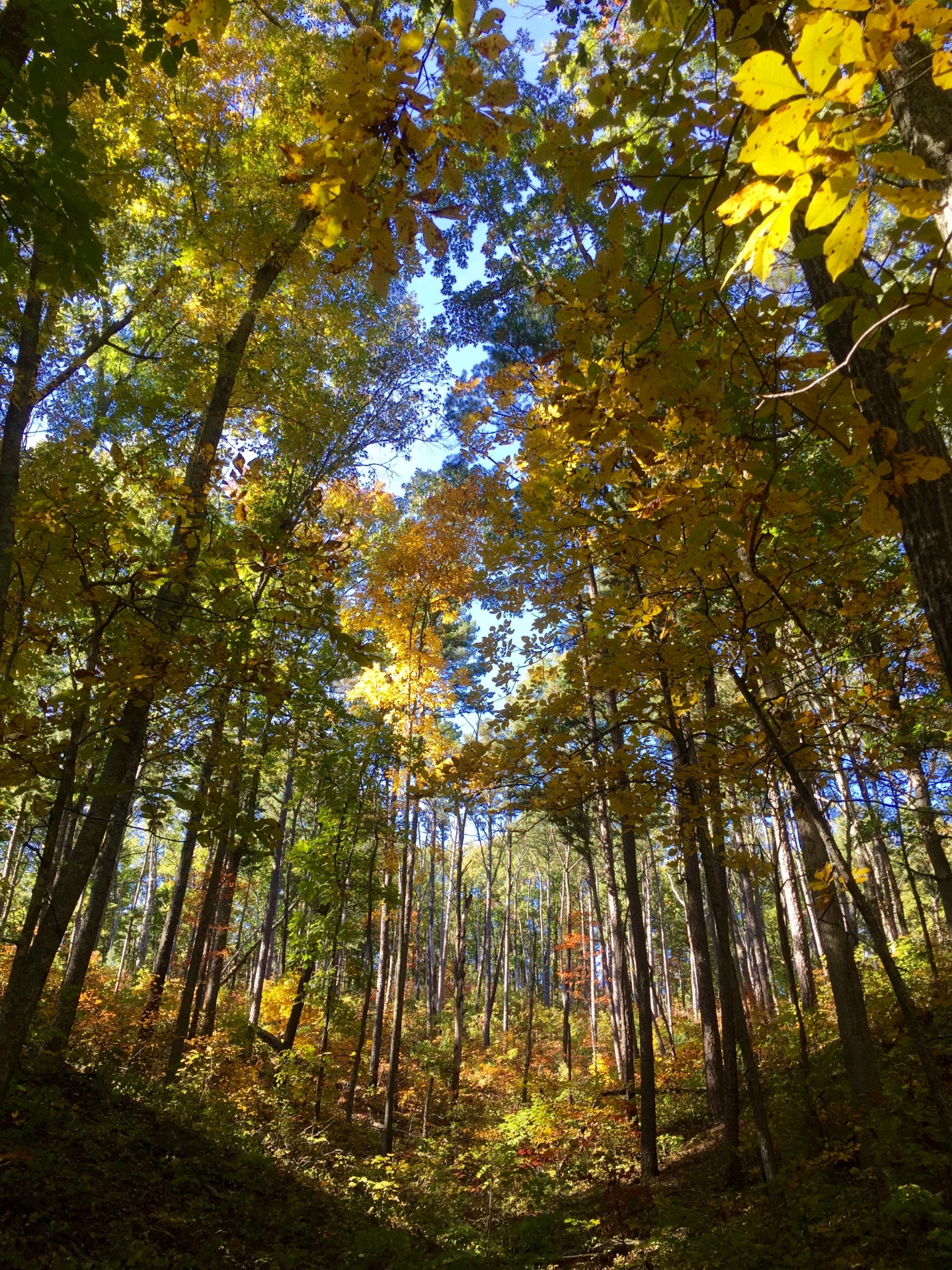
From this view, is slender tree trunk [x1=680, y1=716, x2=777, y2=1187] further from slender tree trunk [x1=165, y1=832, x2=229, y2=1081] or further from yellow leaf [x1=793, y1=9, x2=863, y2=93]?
slender tree trunk [x1=165, y1=832, x2=229, y2=1081]

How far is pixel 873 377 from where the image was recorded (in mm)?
1936

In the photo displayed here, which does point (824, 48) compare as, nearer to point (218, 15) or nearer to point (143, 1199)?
point (218, 15)

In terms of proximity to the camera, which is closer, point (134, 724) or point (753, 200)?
point (753, 200)

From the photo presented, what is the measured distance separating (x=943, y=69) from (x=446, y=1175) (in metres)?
11.1

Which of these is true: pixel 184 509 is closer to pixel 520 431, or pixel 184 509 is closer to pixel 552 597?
pixel 552 597

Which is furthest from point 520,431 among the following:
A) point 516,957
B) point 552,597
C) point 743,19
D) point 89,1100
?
point 516,957

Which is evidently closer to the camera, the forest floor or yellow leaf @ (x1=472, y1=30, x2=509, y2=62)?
yellow leaf @ (x1=472, y1=30, x2=509, y2=62)

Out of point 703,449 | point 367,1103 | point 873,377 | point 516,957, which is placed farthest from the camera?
point 516,957

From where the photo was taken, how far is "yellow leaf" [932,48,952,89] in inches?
40.0

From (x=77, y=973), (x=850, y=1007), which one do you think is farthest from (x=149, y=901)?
(x=850, y=1007)

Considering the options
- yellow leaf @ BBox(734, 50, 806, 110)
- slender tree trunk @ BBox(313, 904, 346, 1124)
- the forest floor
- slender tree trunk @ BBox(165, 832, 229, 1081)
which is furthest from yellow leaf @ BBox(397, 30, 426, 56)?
slender tree trunk @ BBox(313, 904, 346, 1124)

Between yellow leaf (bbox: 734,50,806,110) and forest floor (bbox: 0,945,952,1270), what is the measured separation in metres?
3.38

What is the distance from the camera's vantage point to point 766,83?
2.98ft

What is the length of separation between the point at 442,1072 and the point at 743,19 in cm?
1847
